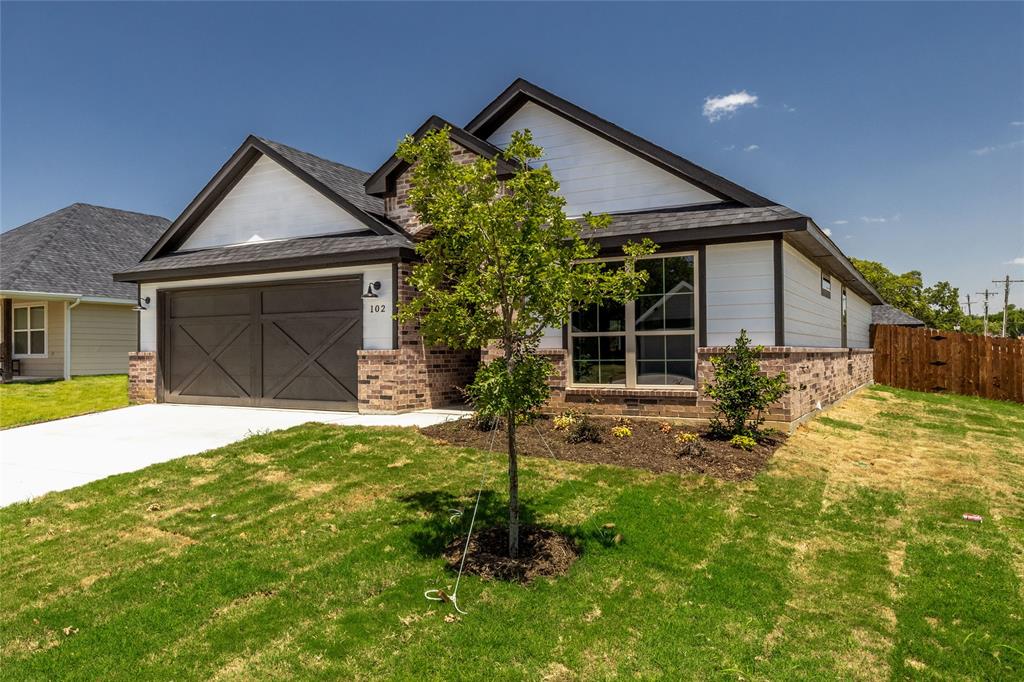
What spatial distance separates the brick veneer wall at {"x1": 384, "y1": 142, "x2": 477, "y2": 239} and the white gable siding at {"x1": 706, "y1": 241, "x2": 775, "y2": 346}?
18.7ft

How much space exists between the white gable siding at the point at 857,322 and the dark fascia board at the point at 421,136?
1232 cm

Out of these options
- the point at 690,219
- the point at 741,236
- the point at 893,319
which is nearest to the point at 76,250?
the point at 690,219

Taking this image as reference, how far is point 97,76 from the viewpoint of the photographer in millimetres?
14555

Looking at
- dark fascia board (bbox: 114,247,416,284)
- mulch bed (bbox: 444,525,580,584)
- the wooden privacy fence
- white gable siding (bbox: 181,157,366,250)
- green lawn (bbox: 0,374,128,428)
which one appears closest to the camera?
mulch bed (bbox: 444,525,580,584)

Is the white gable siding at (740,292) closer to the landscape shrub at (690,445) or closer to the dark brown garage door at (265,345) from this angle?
the landscape shrub at (690,445)

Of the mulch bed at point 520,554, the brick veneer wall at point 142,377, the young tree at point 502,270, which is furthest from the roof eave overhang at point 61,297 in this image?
the mulch bed at point 520,554

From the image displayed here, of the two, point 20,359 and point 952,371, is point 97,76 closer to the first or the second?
point 20,359

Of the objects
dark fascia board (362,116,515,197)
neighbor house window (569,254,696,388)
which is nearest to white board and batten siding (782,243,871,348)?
neighbor house window (569,254,696,388)

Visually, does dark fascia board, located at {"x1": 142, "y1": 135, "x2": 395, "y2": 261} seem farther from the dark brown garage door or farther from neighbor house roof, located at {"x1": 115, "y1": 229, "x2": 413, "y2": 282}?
the dark brown garage door

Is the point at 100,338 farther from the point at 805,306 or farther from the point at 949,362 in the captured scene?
the point at 949,362

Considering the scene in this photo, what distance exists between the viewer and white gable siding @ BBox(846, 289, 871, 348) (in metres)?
18.0

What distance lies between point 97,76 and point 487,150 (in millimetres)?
10827

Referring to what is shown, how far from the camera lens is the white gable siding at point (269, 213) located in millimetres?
13391

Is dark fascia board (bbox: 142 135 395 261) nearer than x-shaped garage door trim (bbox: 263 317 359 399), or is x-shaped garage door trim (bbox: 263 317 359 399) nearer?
x-shaped garage door trim (bbox: 263 317 359 399)
